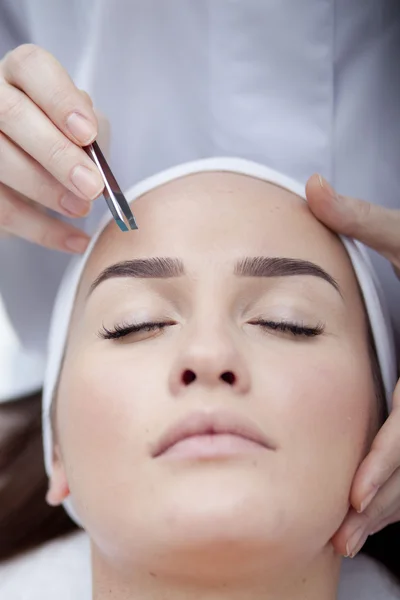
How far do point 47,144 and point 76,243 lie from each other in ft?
0.73

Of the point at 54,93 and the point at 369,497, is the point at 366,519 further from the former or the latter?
the point at 54,93

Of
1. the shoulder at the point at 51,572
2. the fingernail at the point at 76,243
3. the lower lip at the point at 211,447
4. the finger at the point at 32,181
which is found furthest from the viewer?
the shoulder at the point at 51,572

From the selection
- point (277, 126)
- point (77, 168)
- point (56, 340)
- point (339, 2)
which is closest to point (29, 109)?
point (77, 168)

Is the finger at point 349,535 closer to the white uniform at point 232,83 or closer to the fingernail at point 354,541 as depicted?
the fingernail at point 354,541

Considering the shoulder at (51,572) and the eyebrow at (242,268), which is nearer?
the eyebrow at (242,268)

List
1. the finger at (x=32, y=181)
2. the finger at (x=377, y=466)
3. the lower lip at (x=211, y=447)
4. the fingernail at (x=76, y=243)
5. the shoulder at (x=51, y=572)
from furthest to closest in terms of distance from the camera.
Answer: the shoulder at (x=51, y=572) < the fingernail at (x=76, y=243) < the finger at (x=32, y=181) < the finger at (x=377, y=466) < the lower lip at (x=211, y=447)

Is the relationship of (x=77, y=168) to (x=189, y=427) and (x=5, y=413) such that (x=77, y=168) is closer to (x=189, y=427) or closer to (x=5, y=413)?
(x=189, y=427)

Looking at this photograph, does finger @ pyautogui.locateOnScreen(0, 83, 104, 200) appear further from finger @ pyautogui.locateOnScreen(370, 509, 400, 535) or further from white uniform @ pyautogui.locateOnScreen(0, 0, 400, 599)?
finger @ pyautogui.locateOnScreen(370, 509, 400, 535)

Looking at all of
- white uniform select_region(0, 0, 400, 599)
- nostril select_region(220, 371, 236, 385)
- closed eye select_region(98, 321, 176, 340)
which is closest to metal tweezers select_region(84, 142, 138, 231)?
closed eye select_region(98, 321, 176, 340)

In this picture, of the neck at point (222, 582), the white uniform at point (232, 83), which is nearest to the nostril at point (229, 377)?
the neck at point (222, 582)

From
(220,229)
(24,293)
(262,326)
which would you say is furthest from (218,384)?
(24,293)

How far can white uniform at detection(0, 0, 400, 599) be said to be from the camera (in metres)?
1.18

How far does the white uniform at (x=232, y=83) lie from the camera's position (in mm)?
1184

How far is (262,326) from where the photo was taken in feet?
2.92
